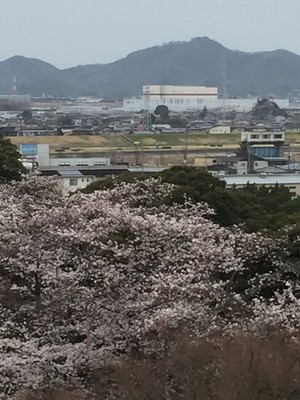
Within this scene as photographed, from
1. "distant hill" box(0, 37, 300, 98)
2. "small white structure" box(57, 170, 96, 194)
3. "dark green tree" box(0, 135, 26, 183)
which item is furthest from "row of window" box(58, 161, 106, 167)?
"distant hill" box(0, 37, 300, 98)

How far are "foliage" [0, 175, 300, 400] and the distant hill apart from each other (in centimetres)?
10571

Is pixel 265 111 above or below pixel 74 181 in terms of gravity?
above

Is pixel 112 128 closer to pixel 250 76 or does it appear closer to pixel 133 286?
pixel 133 286

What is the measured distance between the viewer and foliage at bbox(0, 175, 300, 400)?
13.9 feet

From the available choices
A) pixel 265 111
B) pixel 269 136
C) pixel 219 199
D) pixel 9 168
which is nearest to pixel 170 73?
pixel 265 111

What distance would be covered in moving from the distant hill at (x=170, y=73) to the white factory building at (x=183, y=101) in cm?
2334

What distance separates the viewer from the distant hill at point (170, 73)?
115 meters

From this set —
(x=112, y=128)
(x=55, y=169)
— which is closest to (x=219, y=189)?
(x=55, y=169)

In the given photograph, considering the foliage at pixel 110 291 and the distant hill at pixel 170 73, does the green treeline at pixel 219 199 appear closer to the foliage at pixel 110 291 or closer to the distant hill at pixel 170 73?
the foliage at pixel 110 291

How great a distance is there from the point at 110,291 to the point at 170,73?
115439mm

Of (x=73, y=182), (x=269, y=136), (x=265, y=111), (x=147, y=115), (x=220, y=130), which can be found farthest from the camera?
(x=265, y=111)

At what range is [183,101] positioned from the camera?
8494 cm

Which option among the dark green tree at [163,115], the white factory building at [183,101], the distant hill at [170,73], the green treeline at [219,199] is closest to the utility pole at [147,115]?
the white factory building at [183,101]

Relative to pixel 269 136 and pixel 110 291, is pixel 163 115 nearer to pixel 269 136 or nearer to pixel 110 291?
pixel 269 136
